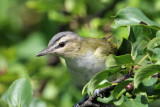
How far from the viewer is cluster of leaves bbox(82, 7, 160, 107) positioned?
2.45 m

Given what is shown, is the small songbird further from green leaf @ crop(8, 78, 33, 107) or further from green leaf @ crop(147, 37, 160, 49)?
green leaf @ crop(147, 37, 160, 49)

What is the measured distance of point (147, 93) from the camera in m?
2.63

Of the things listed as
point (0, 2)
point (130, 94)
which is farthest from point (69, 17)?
point (130, 94)

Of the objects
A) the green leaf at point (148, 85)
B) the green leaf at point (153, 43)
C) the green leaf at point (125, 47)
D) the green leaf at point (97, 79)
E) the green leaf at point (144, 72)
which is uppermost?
the green leaf at point (125, 47)

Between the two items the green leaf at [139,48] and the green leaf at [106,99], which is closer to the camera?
the green leaf at [139,48]

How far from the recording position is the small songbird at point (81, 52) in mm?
3658

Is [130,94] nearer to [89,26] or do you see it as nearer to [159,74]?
[159,74]

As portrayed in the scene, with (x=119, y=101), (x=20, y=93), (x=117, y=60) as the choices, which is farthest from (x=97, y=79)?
(x=20, y=93)

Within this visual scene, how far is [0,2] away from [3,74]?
1.92 metres

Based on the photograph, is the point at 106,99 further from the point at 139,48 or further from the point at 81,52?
the point at 81,52

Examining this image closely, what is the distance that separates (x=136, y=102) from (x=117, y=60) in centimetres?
43

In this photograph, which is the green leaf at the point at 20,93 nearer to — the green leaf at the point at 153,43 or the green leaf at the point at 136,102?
the green leaf at the point at 136,102

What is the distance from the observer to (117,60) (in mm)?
2477

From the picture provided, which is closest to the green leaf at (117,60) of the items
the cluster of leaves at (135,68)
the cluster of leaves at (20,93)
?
the cluster of leaves at (135,68)
